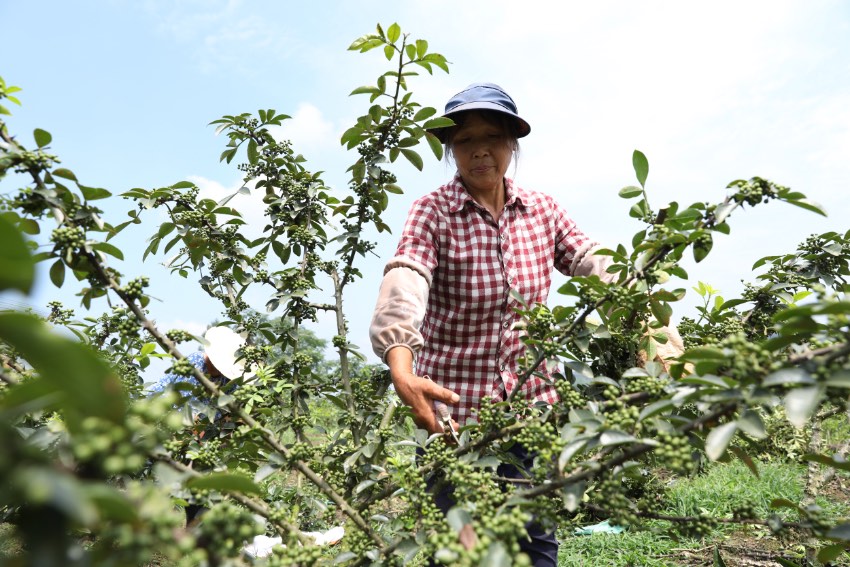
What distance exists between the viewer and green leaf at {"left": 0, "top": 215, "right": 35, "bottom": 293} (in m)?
0.62

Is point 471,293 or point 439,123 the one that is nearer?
point 439,123

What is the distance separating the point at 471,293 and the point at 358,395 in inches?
29.6

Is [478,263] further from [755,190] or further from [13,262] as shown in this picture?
[13,262]

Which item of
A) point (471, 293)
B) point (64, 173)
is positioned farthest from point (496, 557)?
point (471, 293)

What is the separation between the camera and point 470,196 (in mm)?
2941

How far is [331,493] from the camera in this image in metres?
1.76

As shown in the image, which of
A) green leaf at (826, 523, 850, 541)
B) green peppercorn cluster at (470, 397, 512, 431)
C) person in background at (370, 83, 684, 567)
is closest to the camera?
green leaf at (826, 523, 850, 541)

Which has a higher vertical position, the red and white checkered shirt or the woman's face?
the woman's face

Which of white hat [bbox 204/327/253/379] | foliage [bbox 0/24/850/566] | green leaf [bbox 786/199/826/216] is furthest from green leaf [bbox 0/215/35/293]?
white hat [bbox 204/327/253/379]

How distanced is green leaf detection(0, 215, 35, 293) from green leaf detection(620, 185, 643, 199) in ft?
5.47

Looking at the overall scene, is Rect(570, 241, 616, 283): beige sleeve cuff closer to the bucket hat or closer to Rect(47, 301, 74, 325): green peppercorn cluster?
the bucket hat

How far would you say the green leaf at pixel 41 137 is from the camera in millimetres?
1618

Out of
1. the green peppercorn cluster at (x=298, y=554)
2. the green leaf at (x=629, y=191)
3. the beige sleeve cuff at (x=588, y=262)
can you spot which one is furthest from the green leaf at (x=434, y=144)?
the green peppercorn cluster at (x=298, y=554)

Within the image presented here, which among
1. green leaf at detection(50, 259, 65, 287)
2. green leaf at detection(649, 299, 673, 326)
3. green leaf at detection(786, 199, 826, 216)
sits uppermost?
green leaf at detection(786, 199, 826, 216)
